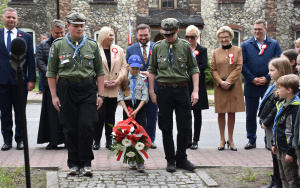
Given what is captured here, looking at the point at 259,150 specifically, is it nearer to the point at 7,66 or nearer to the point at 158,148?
the point at 158,148

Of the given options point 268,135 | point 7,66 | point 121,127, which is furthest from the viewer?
point 7,66

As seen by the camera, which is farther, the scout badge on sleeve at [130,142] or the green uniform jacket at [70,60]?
the scout badge on sleeve at [130,142]

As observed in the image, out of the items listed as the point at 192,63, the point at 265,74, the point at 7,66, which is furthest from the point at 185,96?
the point at 7,66

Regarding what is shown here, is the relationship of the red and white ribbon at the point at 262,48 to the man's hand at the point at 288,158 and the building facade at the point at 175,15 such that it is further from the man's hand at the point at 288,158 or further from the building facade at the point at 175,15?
the building facade at the point at 175,15

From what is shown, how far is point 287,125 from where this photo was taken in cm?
479

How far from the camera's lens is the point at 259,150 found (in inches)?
311

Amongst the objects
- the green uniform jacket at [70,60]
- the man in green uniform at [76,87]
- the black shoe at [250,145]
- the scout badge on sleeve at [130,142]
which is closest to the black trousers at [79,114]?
the man in green uniform at [76,87]

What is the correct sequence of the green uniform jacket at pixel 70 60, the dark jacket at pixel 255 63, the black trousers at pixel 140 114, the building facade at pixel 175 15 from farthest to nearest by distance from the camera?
the building facade at pixel 175 15
the dark jacket at pixel 255 63
the black trousers at pixel 140 114
the green uniform jacket at pixel 70 60

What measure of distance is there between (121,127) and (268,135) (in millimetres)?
1925

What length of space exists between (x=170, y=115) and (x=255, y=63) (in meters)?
2.59

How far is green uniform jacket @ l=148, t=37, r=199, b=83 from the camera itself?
624cm

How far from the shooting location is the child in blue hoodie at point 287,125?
4766 millimetres

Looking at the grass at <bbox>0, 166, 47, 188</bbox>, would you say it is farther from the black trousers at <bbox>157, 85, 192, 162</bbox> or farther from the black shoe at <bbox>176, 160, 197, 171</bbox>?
the black shoe at <bbox>176, 160, 197, 171</bbox>

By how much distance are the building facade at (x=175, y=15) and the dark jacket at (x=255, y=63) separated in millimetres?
16285
